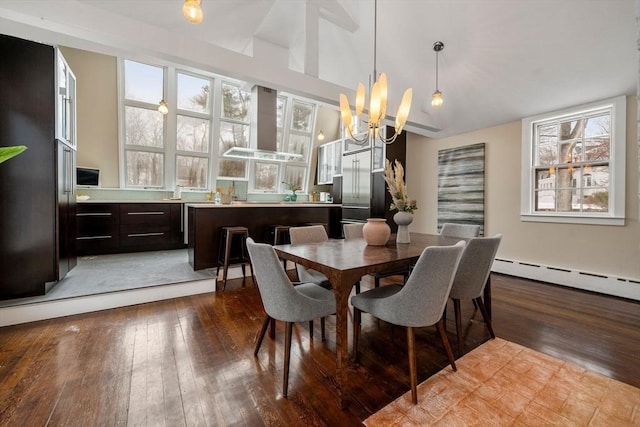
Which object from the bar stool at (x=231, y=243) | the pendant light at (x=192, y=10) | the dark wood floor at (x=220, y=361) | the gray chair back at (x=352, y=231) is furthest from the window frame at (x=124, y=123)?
the gray chair back at (x=352, y=231)

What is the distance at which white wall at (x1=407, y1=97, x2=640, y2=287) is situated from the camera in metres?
3.20

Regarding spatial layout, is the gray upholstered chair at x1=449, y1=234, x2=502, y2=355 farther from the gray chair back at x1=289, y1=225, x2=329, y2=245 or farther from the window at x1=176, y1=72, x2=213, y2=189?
the window at x1=176, y1=72, x2=213, y2=189

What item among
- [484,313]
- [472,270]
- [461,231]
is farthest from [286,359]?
[461,231]

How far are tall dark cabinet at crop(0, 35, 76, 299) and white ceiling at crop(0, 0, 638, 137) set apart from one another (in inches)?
11.3

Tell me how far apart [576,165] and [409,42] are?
2862 millimetres

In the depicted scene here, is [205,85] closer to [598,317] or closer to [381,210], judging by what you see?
[381,210]

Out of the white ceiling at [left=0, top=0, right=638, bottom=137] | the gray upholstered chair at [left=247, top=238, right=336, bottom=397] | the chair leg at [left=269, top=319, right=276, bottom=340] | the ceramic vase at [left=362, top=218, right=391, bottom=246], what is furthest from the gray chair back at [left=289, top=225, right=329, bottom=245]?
the white ceiling at [left=0, top=0, right=638, bottom=137]

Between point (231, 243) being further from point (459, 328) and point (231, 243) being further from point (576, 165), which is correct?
point (576, 165)

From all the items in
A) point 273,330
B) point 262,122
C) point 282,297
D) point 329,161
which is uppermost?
point 262,122

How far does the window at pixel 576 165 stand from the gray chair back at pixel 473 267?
2614 millimetres

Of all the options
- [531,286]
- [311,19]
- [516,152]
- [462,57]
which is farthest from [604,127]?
[311,19]

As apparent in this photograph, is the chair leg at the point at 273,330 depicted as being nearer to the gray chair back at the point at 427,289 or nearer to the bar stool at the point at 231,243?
the gray chair back at the point at 427,289

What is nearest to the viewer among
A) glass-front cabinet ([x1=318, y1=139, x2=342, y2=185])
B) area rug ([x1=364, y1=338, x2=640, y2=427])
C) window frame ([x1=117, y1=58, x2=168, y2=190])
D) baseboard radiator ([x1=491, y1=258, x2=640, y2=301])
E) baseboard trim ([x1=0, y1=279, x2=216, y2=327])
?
area rug ([x1=364, y1=338, x2=640, y2=427])

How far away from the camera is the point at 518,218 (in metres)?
4.18
